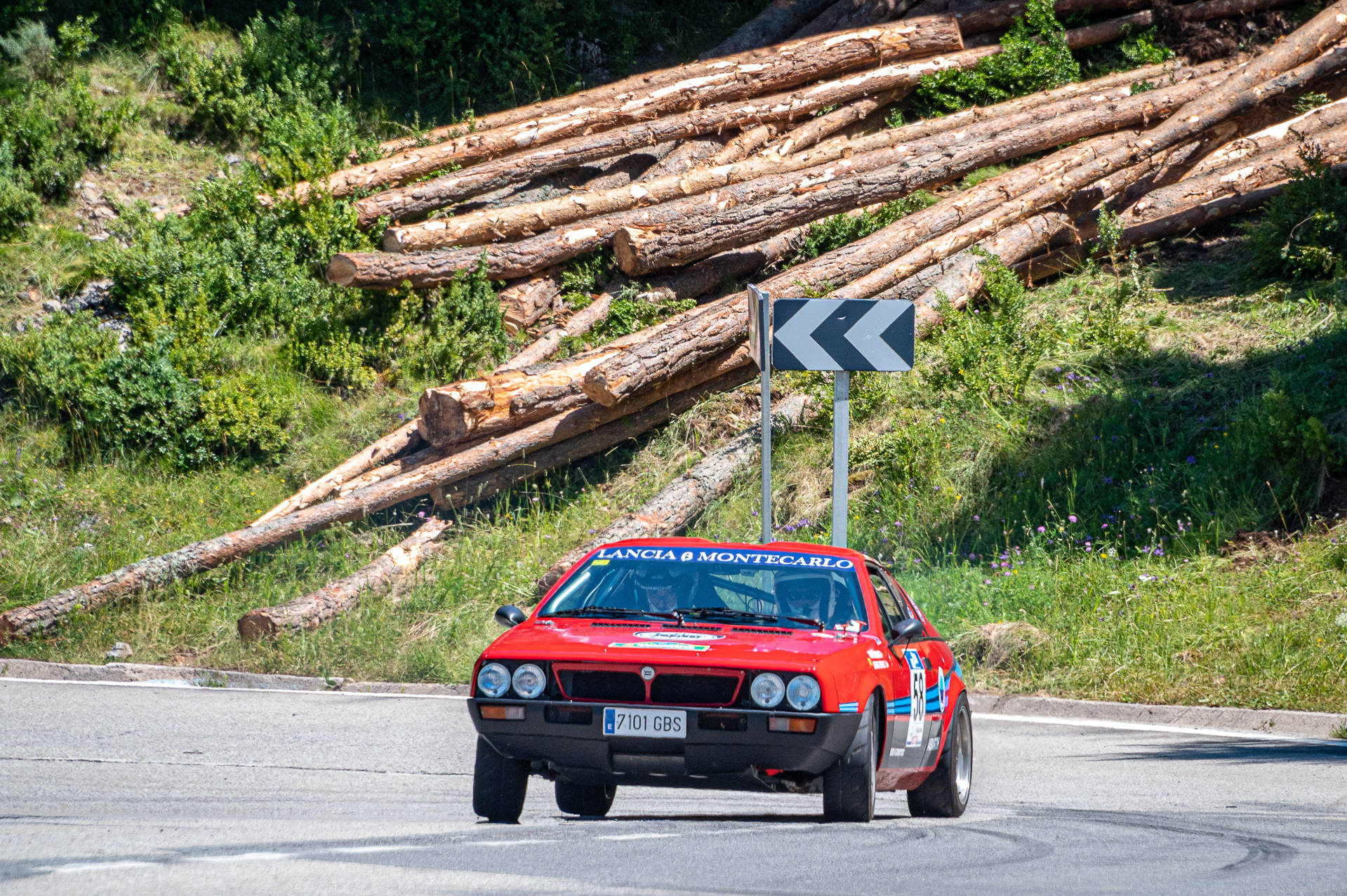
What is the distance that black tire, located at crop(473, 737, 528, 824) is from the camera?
571 cm

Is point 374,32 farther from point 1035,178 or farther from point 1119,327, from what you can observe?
point 1119,327

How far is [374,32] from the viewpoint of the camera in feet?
77.0

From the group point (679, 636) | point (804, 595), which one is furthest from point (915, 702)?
point (679, 636)

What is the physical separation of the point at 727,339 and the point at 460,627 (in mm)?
4816

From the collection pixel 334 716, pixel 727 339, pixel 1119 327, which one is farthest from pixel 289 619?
pixel 1119 327

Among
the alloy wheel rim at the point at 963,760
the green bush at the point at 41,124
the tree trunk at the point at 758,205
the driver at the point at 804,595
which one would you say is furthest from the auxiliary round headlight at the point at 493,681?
the green bush at the point at 41,124

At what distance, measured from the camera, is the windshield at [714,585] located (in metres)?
6.39

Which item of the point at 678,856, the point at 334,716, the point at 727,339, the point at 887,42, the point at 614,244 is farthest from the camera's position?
the point at 887,42

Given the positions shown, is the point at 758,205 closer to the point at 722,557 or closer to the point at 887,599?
the point at 887,599

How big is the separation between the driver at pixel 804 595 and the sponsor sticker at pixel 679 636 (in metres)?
0.75

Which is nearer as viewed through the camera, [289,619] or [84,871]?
[84,871]

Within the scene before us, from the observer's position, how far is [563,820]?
604cm

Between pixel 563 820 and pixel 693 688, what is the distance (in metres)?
1.11

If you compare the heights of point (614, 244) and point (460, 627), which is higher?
point (614, 244)
